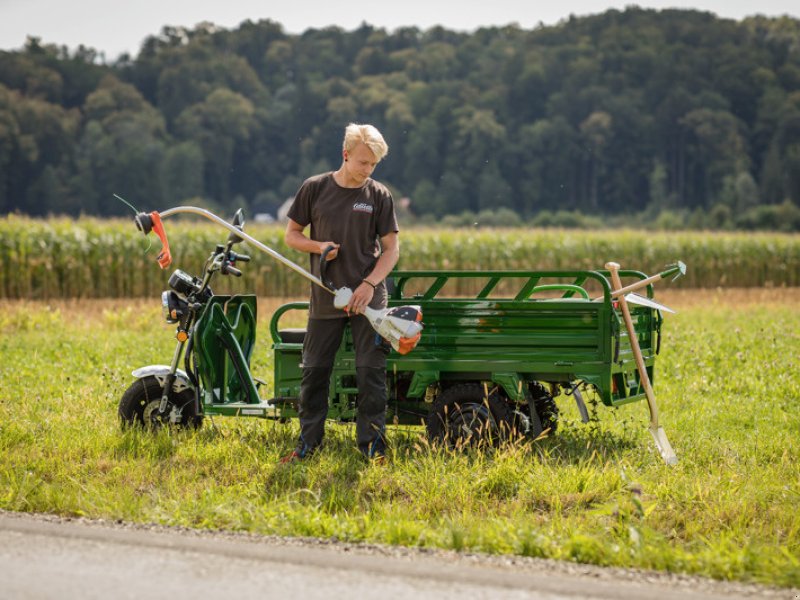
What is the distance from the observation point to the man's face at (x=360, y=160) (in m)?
7.13

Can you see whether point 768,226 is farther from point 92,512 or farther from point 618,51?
point 92,512

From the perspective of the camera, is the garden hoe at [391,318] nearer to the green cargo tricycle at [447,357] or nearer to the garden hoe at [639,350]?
the green cargo tricycle at [447,357]

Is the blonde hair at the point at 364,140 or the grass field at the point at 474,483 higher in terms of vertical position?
the blonde hair at the point at 364,140

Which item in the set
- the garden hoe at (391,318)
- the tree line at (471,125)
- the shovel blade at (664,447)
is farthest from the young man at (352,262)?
the tree line at (471,125)

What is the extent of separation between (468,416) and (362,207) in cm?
156

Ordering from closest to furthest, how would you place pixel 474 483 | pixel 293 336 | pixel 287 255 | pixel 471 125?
pixel 474 483 → pixel 293 336 → pixel 287 255 → pixel 471 125

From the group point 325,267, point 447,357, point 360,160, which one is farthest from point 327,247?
point 447,357

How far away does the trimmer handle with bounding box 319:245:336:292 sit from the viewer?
23.2ft

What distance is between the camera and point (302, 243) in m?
7.29

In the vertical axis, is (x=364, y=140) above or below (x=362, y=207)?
above

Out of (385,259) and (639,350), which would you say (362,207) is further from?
(639,350)

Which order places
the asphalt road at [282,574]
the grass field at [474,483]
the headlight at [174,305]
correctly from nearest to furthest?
the asphalt road at [282,574] → the grass field at [474,483] → the headlight at [174,305]

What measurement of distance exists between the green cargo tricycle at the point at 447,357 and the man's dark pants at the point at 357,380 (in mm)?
253

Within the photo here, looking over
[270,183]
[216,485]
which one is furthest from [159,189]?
[216,485]
